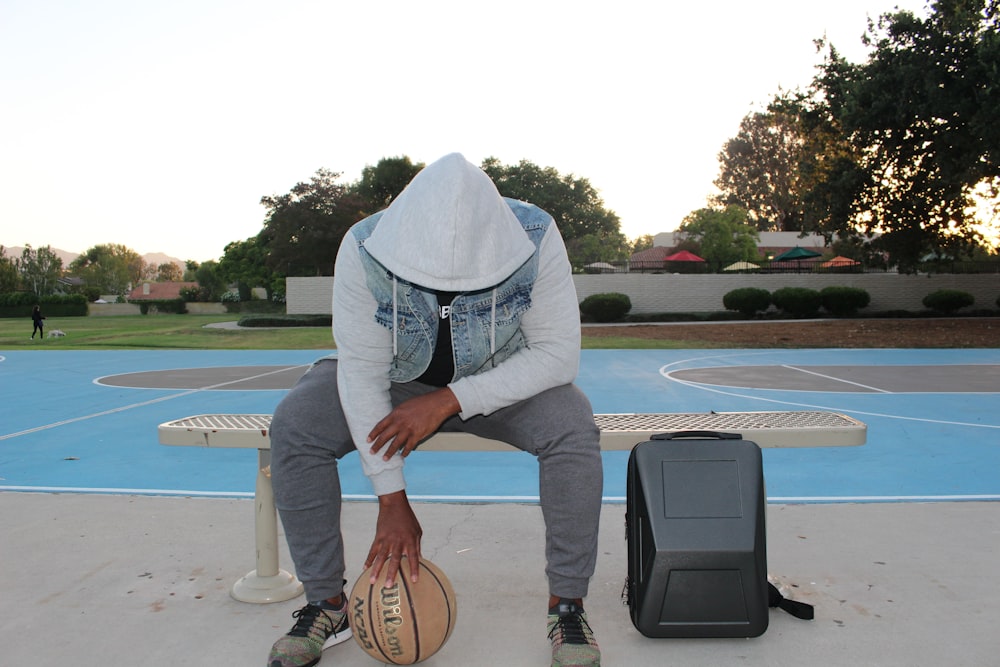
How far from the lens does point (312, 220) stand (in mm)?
39219

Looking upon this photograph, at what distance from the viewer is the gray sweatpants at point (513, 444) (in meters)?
2.15

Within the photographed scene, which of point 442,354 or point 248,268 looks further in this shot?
point 248,268

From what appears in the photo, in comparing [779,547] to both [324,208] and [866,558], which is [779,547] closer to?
[866,558]

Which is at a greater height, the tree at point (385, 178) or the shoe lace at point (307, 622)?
the tree at point (385, 178)

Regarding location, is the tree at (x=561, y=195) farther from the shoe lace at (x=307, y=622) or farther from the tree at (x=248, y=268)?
the shoe lace at (x=307, y=622)

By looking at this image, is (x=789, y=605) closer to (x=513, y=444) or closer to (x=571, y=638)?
(x=571, y=638)

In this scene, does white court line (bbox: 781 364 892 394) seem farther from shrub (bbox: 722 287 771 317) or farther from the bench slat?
shrub (bbox: 722 287 771 317)

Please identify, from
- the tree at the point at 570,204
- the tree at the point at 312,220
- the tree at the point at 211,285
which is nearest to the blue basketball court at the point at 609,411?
the tree at the point at 312,220

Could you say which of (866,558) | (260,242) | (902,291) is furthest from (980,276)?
(260,242)

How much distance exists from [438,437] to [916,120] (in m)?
18.9

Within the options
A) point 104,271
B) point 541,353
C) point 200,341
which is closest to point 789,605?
point 541,353

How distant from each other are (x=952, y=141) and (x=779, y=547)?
17453 millimetres

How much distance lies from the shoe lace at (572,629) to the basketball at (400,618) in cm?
31

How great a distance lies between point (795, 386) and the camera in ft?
29.8
